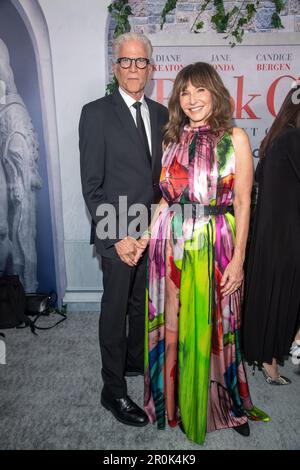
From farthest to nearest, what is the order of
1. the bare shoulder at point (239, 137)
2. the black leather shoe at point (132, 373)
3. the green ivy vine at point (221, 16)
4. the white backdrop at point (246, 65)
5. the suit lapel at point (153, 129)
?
the white backdrop at point (246, 65) < the green ivy vine at point (221, 16) < the black leather shoe at point (132, 373) < the suit lapel at point (153, 129) < the bare shoulder at point (239, 137)

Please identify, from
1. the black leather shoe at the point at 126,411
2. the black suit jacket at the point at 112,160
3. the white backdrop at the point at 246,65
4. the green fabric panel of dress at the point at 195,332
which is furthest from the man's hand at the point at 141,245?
the white backdrop at the point at 246,65

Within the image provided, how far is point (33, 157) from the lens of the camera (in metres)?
3.10

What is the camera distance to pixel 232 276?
1.68 metres

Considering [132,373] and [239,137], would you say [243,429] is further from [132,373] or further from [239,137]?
[239,137]

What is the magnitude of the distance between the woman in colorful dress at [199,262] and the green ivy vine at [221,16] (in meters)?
1.43

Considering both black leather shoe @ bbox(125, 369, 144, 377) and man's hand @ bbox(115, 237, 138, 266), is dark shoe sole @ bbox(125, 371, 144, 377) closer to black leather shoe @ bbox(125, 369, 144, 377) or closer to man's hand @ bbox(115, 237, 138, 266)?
black leather shoe @ bbox(125, 369, 144, 377)

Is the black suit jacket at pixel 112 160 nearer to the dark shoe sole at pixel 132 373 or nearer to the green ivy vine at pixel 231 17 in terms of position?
the dark shoe sole at pixel 132 373

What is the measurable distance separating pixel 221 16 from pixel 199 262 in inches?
84.9

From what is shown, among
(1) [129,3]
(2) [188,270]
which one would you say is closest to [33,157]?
(1) [129,3]

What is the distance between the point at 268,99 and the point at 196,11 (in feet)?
2.95

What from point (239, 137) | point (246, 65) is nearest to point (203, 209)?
point (239, 137)

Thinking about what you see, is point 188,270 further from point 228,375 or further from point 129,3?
point 129,3

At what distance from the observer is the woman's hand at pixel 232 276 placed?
168 centimetres

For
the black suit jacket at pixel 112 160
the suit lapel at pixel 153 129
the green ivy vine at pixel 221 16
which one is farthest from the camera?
the green ivy vine at pixel 221 16
